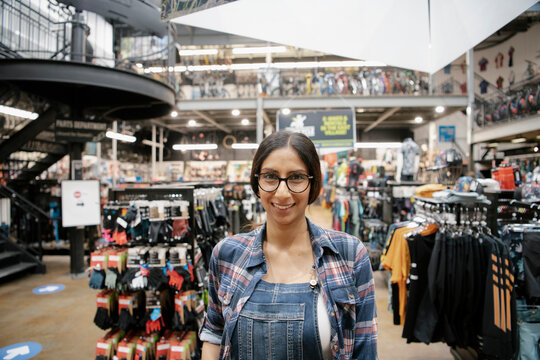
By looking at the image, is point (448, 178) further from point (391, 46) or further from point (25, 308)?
point (25, 308)

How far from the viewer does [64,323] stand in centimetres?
435

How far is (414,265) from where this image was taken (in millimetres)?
2844

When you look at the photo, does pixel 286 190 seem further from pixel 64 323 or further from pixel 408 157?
pixel 408 157

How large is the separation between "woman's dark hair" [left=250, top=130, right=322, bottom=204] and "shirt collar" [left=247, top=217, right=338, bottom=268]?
141mm

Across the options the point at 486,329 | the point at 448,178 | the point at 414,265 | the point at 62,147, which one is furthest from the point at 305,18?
the point at 448,178

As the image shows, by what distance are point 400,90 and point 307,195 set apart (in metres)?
11.0

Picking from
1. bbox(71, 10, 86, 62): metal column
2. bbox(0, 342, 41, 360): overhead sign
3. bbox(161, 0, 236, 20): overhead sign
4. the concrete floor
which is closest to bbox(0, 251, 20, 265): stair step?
the concrete floor

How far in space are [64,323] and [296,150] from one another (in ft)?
15.6

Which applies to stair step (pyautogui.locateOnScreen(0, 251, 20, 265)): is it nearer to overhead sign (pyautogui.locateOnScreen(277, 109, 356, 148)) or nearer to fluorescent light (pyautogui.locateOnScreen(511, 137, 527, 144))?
overhead sign (pyautogui.locateOnScreen(277, 109, 356, 148))

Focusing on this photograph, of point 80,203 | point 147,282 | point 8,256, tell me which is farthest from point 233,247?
point 8,256

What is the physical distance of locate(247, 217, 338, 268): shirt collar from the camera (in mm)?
1232

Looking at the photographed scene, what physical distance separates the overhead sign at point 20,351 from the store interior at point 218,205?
24mm

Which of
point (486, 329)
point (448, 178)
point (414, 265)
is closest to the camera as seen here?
point (486, 329)

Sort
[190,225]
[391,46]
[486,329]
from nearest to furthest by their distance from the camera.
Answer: [391,46], [486,329], [190,225]
